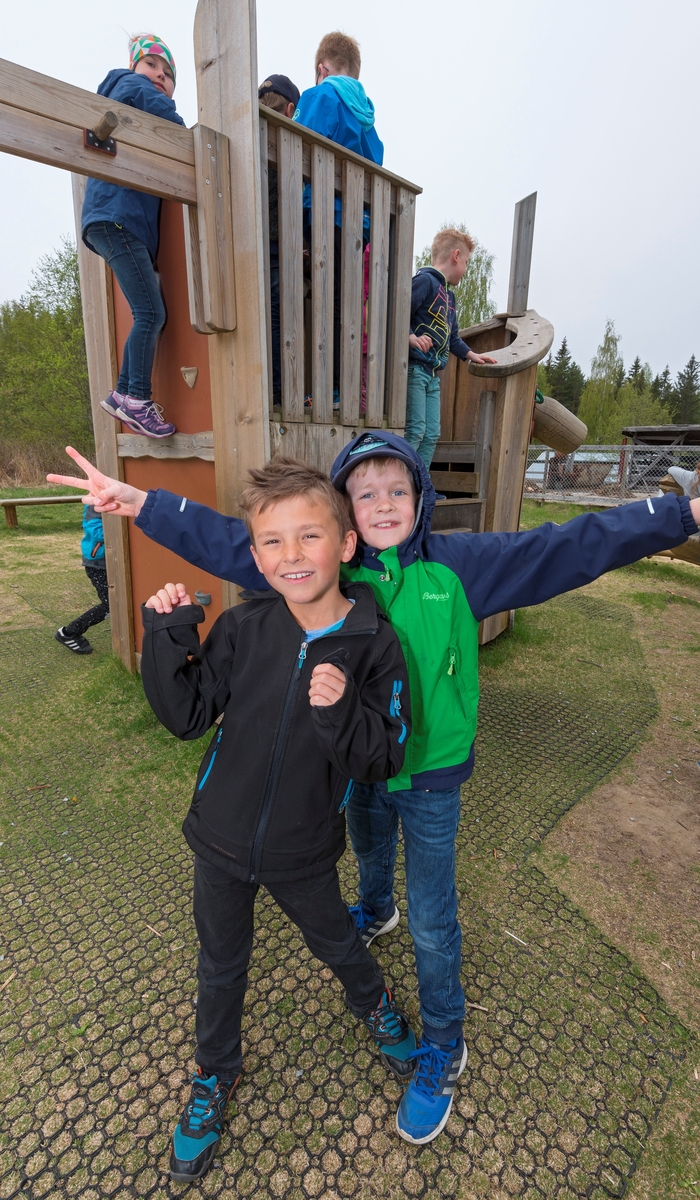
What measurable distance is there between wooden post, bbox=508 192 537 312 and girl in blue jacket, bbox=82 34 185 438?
2948 mm

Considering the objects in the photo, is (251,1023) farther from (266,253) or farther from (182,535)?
(266,253)

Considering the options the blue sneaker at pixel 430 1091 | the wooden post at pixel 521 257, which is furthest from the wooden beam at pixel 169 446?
the wooden post at pixel 521 257

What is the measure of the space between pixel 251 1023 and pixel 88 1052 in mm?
458

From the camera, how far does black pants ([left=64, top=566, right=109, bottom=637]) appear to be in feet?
15.5

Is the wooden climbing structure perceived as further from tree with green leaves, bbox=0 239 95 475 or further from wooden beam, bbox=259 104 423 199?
tree with green leaves, bbox=0 239 95 475

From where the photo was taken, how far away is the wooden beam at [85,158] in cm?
209

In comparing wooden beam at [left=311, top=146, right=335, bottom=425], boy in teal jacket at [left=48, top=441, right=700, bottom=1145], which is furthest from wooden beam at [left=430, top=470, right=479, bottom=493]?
boy in teal jacket at [left=48, top=441, right=700, bottom=1145]

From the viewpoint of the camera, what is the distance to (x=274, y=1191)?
1.39 metres

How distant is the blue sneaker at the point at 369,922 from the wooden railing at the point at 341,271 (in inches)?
82.4

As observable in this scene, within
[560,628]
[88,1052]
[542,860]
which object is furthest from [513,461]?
[88,1052]

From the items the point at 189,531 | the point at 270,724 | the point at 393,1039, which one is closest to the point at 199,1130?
the point at 393,1039

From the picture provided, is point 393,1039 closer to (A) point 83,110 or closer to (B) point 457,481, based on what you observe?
(A) point 83,110

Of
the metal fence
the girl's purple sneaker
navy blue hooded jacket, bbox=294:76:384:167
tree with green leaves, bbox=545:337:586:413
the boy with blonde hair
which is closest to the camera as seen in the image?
navy blue hooded jacket, bbox=294:76:384:167

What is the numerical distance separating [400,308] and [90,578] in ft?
10.1
